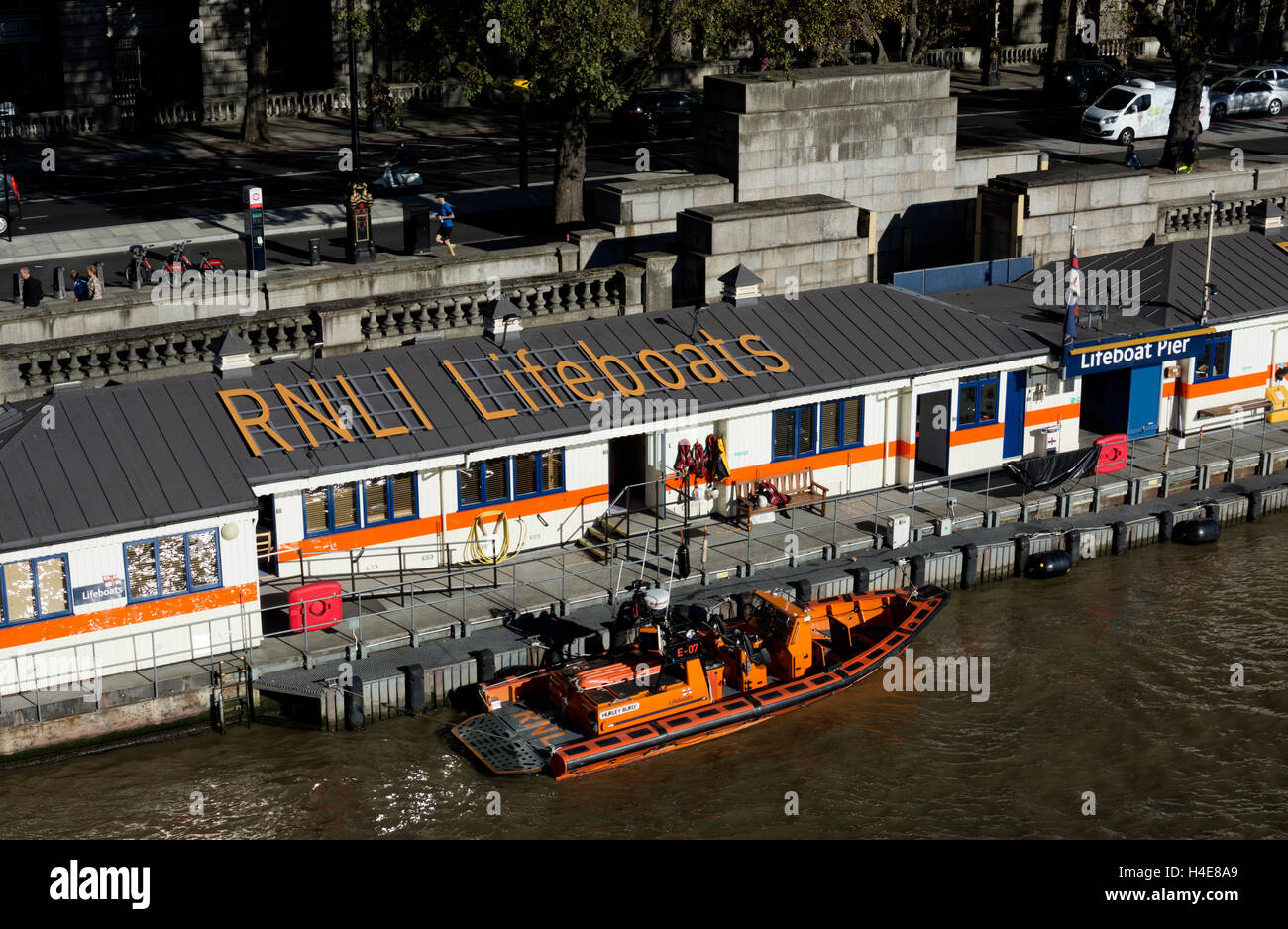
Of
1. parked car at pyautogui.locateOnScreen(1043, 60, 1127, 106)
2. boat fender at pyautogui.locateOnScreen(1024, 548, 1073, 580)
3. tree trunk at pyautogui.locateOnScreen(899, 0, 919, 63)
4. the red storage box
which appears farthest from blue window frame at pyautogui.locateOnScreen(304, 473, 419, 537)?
parked car at pyautogui.locateOnScreen(1043, 60, 1127, 106)

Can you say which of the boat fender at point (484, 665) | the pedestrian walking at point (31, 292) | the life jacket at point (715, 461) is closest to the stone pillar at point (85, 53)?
the pedestrian walking at point (31, 292)

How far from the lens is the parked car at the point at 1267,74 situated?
2891 inches

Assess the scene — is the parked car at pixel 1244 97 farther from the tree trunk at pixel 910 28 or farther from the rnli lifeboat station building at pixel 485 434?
the rnli lifeboat station building at pixel 485 434

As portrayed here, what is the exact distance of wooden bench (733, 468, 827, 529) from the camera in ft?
137

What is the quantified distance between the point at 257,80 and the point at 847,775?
4391 centimetres

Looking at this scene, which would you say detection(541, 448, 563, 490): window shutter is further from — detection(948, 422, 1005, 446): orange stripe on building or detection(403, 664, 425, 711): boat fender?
detection(948, 422, 1005, 446): orange stripe on building

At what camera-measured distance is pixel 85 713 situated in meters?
33.6

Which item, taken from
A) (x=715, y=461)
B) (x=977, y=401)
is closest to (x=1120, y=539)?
(x=977, y=401)

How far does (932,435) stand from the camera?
44594 millimetres

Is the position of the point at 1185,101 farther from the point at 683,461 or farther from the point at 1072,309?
the point at 683,461

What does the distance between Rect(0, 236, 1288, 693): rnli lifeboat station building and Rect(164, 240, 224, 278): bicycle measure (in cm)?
891
